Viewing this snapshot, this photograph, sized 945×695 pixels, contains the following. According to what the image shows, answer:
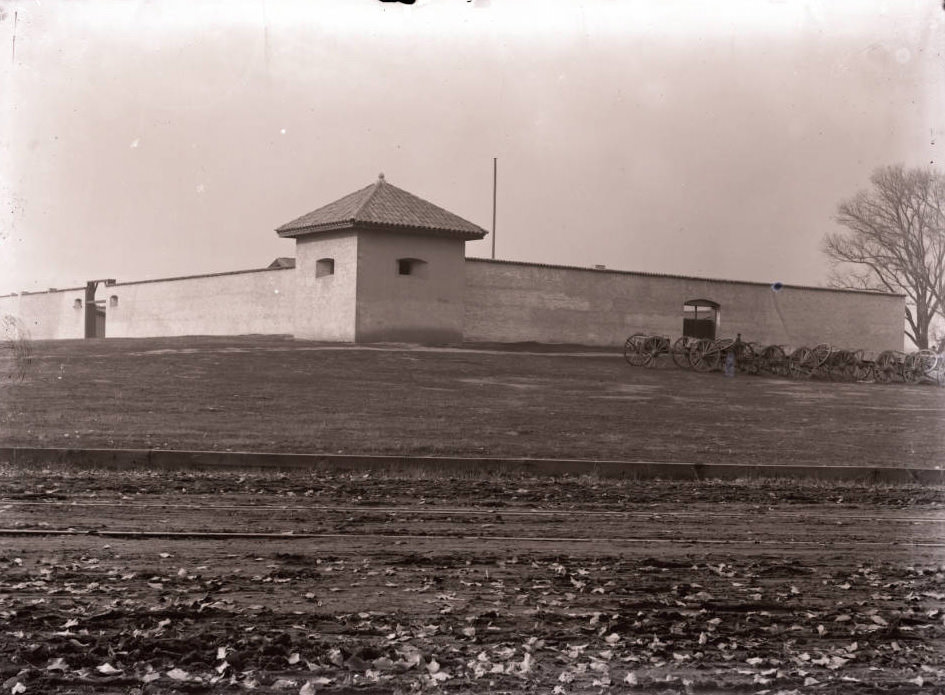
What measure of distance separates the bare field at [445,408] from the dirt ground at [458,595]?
4.60m

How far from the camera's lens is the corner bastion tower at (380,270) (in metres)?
33.4

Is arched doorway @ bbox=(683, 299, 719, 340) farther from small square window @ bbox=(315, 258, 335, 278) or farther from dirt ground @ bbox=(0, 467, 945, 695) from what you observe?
dirt ground @ bbox=(0, 467, 945, 695)

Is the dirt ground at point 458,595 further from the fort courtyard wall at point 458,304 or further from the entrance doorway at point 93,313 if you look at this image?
the entrance doorway at point 93,313

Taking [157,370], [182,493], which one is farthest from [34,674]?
[157,370]

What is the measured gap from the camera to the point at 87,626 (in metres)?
5.38

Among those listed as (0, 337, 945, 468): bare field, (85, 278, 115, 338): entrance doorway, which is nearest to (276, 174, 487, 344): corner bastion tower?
(0, 337, 945, 468): bare field

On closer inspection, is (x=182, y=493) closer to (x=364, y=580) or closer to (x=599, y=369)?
(x=364, y=580)

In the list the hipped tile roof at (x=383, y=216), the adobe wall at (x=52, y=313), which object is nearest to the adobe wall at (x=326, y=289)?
the hipped tile roof at (x=383, y=216)

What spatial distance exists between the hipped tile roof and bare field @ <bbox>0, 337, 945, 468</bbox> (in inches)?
178

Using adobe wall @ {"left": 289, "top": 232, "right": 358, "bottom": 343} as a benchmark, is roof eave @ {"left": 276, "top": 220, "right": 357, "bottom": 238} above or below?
above

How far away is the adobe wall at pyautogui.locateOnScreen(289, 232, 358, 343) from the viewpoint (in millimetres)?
33438

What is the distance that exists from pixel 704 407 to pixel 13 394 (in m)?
14.4

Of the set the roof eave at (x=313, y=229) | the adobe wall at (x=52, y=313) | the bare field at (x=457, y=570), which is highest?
the roof eave at (x=313, y=229)

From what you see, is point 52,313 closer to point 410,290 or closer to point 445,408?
point 410,290
